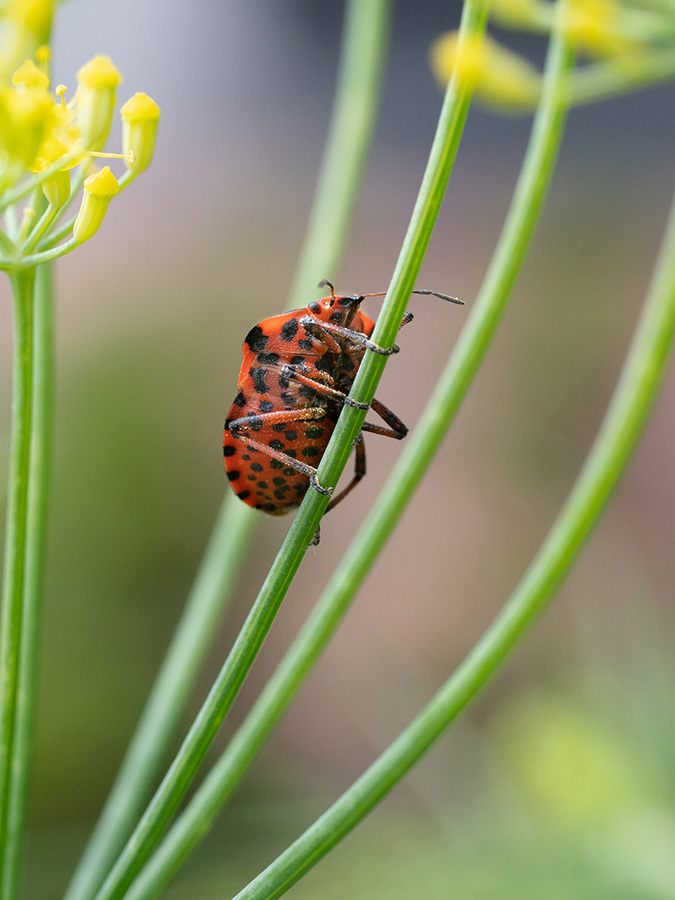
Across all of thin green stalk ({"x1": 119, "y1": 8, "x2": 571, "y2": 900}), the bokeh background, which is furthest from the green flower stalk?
the bokeh background

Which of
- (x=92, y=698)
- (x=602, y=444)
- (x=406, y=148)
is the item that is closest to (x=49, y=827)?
(x=92, y=698)

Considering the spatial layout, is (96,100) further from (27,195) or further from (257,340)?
(257,340)

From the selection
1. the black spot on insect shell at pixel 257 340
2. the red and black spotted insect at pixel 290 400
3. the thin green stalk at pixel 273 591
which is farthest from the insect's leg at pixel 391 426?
the thin green stalk at pixel 273 591

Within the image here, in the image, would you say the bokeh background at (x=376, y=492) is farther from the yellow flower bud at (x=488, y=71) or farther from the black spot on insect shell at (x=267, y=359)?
the yellow flower bud at (x=488, y=71)

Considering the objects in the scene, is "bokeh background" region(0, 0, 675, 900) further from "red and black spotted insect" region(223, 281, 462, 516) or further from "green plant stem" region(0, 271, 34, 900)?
"green plant stem" region(0, 271, 34, 900)

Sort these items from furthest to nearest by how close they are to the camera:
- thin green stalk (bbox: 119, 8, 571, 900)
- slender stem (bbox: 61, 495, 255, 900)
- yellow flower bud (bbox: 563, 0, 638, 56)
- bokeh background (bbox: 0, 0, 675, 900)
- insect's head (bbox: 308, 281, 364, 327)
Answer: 1. bokeh background (bbox: 0, 0, 675, 900)
2. insect's head (bbox: 308, 281, 364, 327)
3. slender stem (bbox: 61, 495, 255, 900)
4. thin green stalk (bbox: 119, 8, 571, 900)
5. yellow flower bud (bbox: 563, 0, 638, 56)

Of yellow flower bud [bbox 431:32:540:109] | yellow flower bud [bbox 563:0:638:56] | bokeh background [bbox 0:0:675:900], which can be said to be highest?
yellow flower bud [bbox 563:0:638:56]
